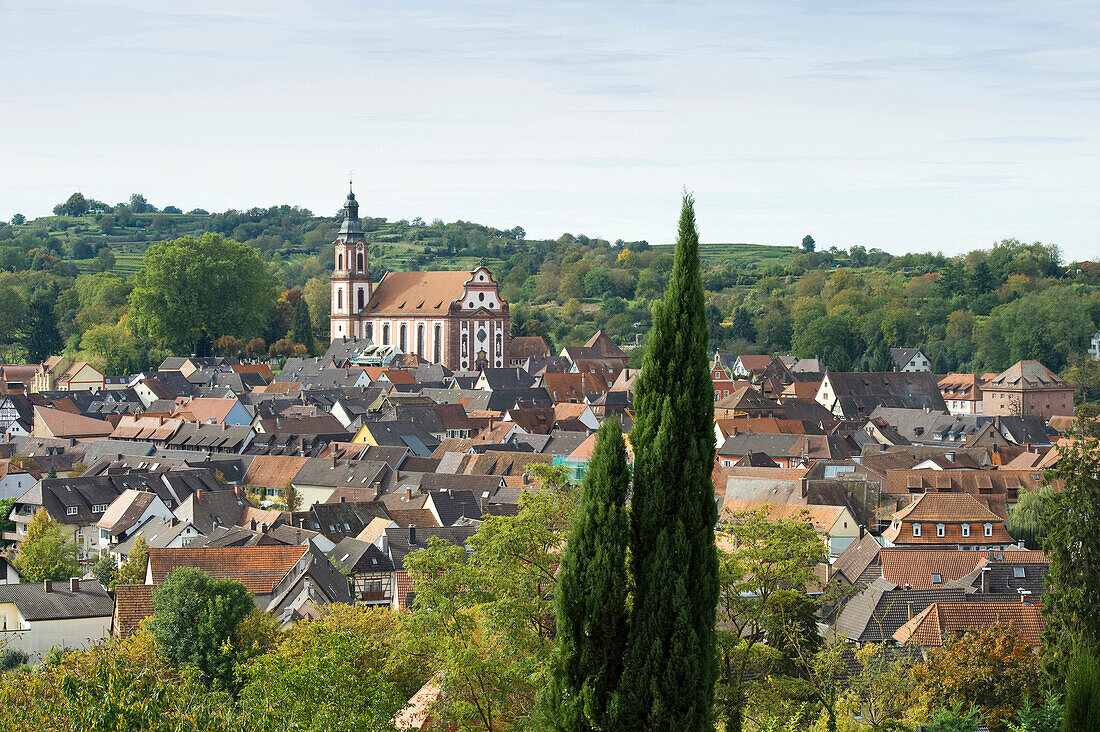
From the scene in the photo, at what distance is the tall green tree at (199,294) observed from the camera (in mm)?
115500

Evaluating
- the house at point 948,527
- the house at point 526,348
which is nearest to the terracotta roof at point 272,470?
the house at point 948,527

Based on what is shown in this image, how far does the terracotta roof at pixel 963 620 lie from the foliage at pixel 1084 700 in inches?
683

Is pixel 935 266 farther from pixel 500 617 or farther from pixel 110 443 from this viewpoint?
pixel 500 617

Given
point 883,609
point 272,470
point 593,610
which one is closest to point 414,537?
point 883,609

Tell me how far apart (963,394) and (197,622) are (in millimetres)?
87530

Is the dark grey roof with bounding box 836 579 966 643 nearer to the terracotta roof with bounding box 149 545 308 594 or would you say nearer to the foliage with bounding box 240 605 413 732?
the terracotta roof with bounding box 149 545 308 594

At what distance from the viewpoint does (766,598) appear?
17.9 m

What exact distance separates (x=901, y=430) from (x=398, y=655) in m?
72.9

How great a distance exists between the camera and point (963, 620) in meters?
Result: 29.4

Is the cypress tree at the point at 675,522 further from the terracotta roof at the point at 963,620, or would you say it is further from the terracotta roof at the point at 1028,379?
the terracotta roof at the point at 1028,379

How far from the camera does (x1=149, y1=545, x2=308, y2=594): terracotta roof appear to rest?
1341 inches

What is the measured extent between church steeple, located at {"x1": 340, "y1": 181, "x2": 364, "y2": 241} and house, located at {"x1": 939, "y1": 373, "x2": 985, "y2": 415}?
52.0 metres

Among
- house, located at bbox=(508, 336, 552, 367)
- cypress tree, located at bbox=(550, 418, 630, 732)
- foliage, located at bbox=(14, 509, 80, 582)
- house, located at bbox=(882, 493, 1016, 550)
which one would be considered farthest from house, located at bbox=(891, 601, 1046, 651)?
house, located at bbox=(508, 336, 552, 367)

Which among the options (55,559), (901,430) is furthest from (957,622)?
(901,430)
